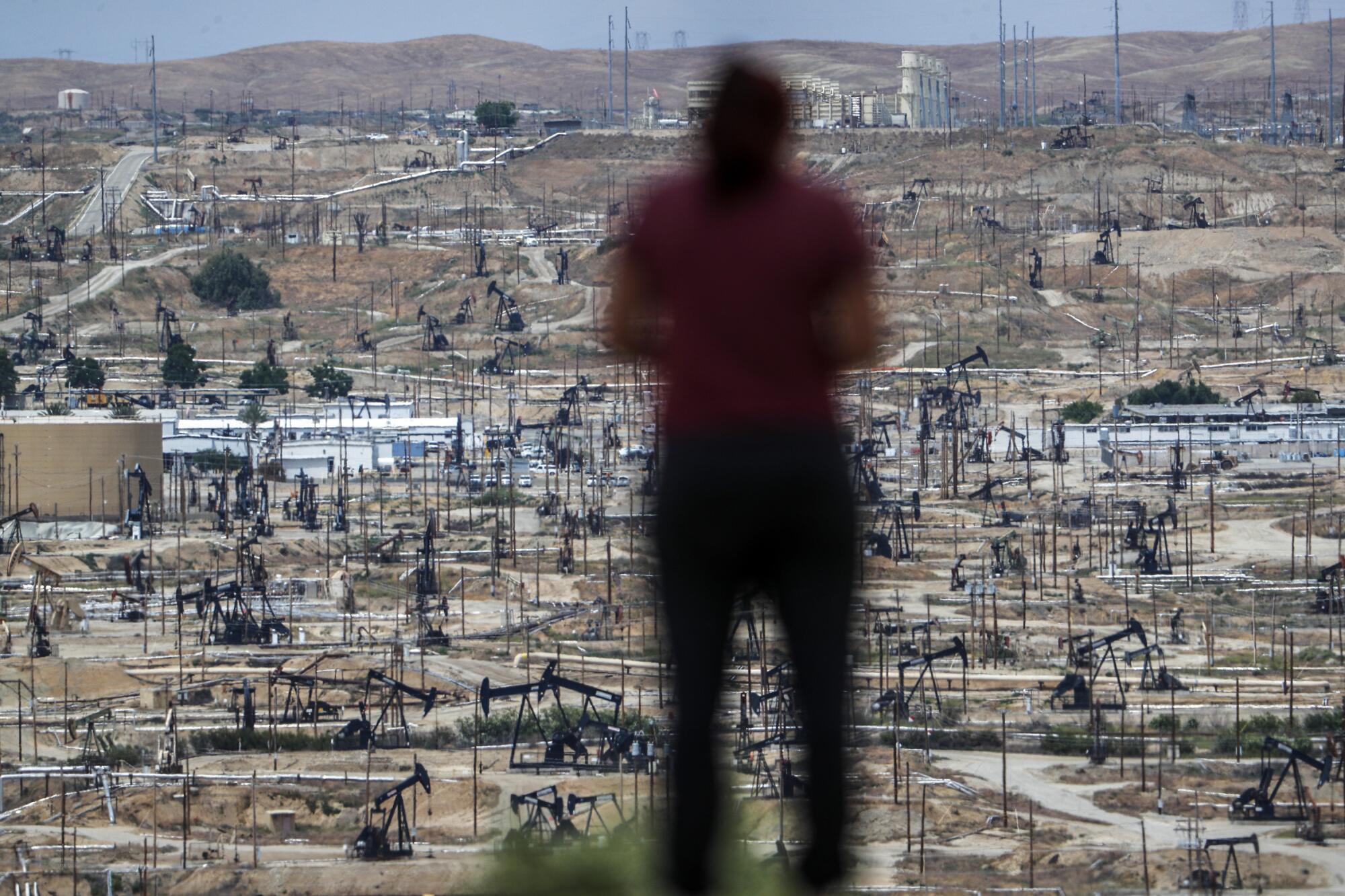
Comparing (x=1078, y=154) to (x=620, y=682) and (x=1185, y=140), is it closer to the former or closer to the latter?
(x=1185, y=140)

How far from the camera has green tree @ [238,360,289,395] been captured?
138ft

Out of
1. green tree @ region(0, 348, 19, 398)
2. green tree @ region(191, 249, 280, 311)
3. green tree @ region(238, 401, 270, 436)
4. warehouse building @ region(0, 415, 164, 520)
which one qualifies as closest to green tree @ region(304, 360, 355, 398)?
green tree @ region(238, 401, 270, 436)

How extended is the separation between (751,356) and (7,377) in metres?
41.2

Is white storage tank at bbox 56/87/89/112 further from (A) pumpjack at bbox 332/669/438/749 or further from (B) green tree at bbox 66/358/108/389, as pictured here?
(A) pumpjack at bbox 332/669/438/749

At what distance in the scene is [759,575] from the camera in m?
1.87

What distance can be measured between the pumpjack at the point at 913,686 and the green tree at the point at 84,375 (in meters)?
24.4

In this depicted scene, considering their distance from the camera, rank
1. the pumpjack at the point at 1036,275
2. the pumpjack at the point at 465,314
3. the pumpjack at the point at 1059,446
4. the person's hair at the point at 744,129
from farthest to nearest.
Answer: the pumpjack at the point at 1036,275, the pumpjack at the point at 465,314, the pumpjack at the point at 1059,446, the person's hair at the point at 744,129

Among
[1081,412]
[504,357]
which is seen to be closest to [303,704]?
[1081,412]

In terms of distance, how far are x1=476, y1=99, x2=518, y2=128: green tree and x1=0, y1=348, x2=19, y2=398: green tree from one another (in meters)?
36.8

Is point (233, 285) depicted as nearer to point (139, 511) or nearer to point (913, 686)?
point (139, 511)

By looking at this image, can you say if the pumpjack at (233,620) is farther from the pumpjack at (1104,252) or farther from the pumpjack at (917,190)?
the pumpjack at (917,190)

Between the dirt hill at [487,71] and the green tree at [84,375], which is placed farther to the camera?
the dirt hill at [487,71]

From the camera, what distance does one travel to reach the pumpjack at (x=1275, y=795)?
15.4 metres

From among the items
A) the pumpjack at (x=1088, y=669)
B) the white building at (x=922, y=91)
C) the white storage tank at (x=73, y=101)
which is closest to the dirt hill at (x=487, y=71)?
the white storage tank at (x=73, y=101)
